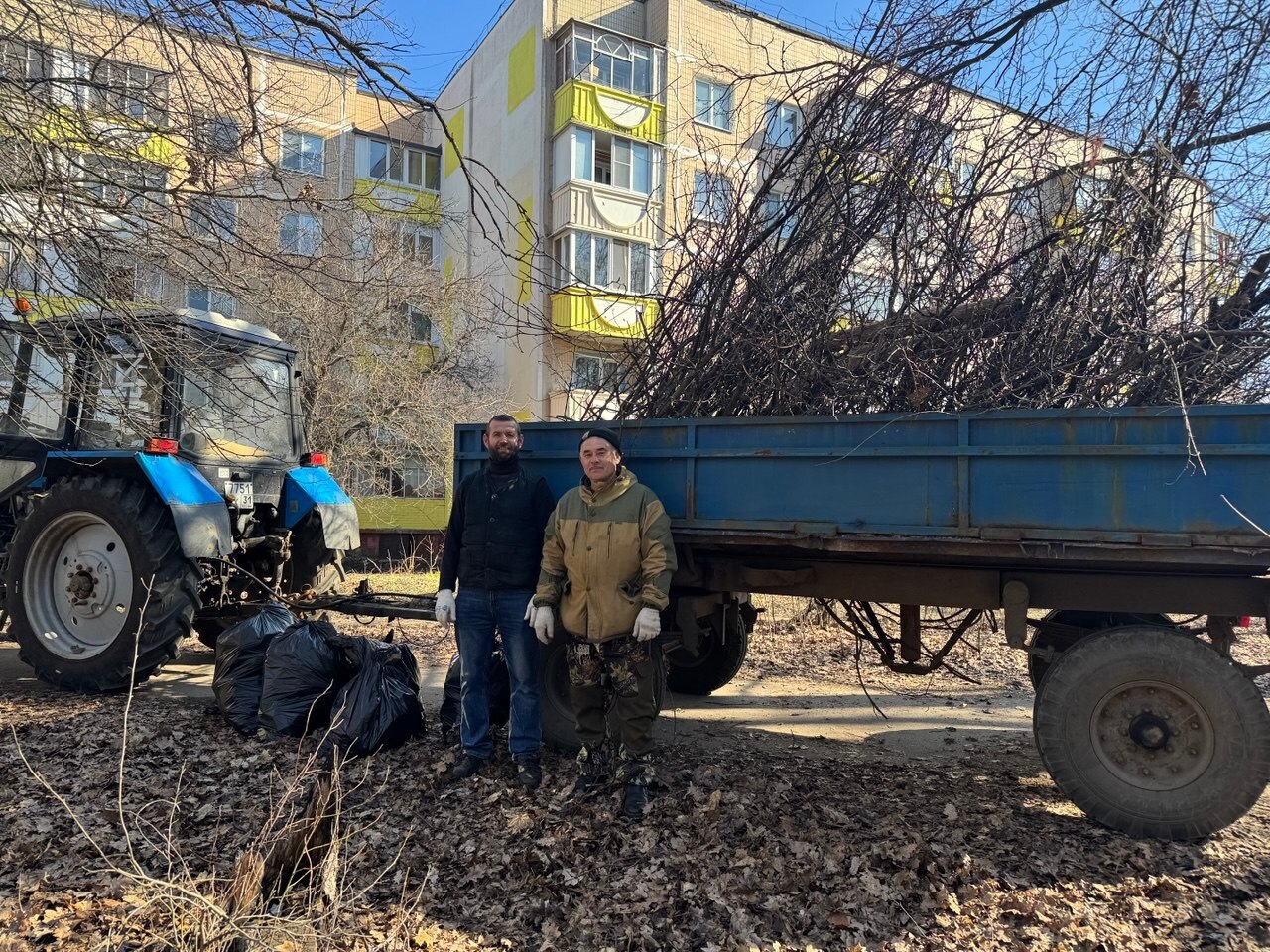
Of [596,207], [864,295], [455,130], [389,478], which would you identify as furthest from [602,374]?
[455,130]

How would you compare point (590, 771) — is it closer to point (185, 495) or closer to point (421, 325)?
point (185, 495)

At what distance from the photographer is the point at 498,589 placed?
430cm

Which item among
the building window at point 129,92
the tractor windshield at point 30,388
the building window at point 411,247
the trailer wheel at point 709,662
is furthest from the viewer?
the building window at point 411,247

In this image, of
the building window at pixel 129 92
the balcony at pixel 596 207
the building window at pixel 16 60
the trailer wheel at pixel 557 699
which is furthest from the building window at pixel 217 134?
the balcony at pixel 596 207

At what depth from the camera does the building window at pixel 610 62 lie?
59.3ft

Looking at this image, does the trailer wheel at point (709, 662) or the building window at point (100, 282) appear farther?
the trailer wheel at point (709, 662)

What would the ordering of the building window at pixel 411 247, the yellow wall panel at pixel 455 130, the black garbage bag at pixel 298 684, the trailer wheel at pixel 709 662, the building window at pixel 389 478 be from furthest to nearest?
the yellow wall panel at pixel 455 130 → the building window at pixel 411 247 → the building window at pixel 389 478 → the trailer wheel at pixel 709 662 → the black garbage bag at pixel 298 684

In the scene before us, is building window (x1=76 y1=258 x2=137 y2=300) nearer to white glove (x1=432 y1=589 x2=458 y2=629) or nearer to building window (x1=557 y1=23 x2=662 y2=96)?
white glove (x1=432 y1=589 x2=458 y2=629)

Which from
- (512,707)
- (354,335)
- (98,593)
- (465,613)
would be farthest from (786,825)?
(354,335)

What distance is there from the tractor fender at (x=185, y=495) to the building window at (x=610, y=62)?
1496cm

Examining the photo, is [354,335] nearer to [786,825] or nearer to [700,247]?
[700,247]

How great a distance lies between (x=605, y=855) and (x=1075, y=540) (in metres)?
2.34

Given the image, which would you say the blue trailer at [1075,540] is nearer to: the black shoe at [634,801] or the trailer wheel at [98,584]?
the black shoe at [634,801]

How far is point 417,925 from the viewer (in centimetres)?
279
